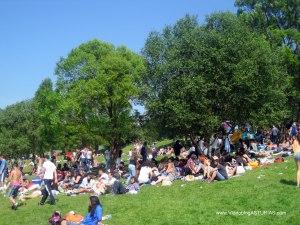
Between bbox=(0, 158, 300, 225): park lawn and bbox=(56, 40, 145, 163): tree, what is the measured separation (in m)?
13.6

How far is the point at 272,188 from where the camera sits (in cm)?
1841

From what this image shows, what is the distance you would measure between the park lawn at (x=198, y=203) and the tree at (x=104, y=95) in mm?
13627

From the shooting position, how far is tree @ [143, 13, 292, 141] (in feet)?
95.7

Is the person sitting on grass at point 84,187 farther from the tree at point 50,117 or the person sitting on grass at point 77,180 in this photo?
the tree at point 50,117

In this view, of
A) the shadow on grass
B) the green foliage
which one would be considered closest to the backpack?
the shadow on grass

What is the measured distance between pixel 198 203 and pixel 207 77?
13.3 m

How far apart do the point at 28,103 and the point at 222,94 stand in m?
52.0

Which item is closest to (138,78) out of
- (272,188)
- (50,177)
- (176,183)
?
(176,183)

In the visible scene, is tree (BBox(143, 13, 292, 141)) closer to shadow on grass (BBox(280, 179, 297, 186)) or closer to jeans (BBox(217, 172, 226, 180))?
jeans (BBox(217, 172, 226, 180))

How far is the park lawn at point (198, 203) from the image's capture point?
15633mm

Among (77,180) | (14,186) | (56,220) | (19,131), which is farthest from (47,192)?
(19,131)

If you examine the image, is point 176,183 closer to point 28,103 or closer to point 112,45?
point 112,45

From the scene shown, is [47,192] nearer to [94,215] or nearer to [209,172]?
[94,215]

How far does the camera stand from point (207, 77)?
2952 cm
